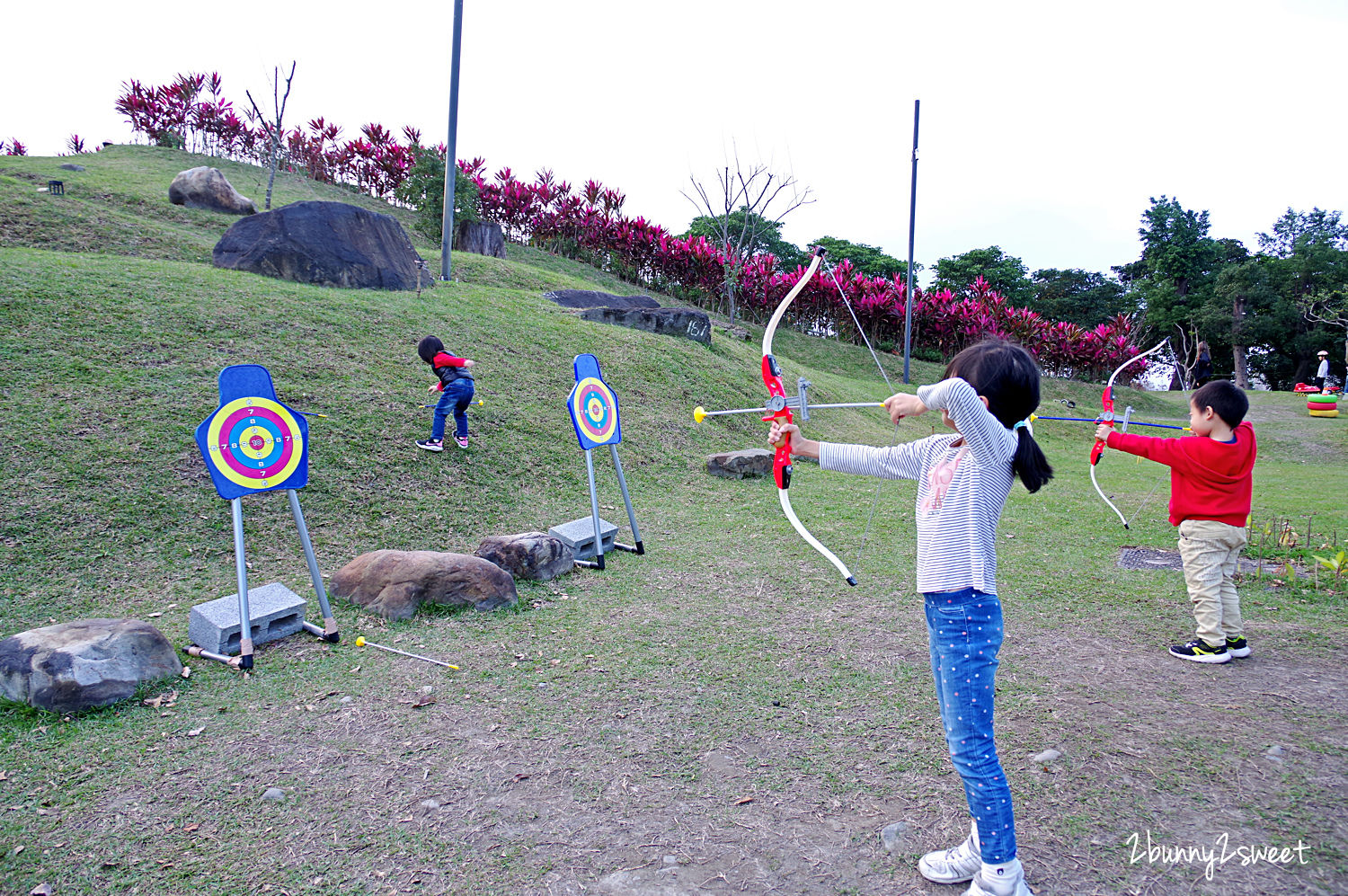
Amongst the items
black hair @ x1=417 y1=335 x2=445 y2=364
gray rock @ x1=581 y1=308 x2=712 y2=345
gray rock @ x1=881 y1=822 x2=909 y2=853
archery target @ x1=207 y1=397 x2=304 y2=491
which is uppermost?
gray rock @ x1=581 y1=308 x2=712 y2=345

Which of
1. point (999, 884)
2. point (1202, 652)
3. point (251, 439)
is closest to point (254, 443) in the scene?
point (251, 439)

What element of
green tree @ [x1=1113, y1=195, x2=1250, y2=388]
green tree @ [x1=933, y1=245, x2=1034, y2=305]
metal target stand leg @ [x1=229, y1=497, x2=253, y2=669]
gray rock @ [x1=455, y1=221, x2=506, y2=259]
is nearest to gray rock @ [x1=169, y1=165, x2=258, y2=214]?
gray rock @ [x1=455, y1=221, x2=506, y2=259]

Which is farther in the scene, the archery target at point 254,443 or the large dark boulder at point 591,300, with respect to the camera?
the large dark boulder at point 591,300

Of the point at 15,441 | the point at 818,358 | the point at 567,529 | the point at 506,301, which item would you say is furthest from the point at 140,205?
the point at 818,358

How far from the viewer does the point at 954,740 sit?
2131 millimetres

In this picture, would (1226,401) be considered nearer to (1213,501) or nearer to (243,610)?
(1213,501)

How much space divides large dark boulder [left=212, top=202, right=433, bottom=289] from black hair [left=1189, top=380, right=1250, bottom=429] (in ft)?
36.1

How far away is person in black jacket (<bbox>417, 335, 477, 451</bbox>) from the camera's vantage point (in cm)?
737

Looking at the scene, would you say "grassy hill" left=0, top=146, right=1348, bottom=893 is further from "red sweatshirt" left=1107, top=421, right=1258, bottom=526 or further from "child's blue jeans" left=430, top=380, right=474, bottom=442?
"red sweatshirt" left=1107, top=421, right=1258, bottom=526

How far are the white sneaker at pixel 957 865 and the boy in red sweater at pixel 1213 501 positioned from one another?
2410 millimetres

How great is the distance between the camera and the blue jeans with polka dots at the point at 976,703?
208 cm

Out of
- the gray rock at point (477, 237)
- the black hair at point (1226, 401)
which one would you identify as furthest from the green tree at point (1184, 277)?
the black hair at point (1226, 401)

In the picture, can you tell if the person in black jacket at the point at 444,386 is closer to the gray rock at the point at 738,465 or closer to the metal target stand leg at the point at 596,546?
the metal target stand leg at the point at 596,546

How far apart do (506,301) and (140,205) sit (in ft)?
27.2
